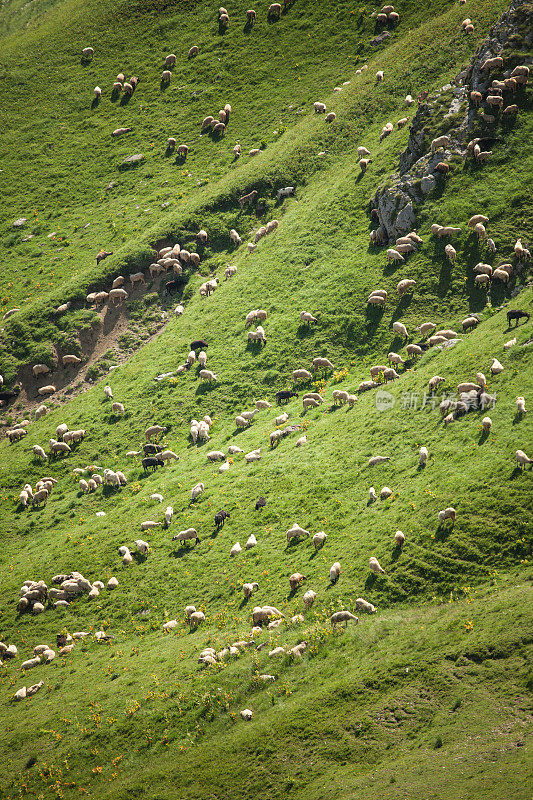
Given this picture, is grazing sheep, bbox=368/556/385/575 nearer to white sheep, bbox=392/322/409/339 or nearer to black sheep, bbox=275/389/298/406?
black sheep, bbox=275/389/298/406

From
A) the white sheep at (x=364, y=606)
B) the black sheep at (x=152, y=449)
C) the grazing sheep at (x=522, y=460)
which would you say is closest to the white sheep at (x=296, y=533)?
the white sheep at (x=364, y=606)

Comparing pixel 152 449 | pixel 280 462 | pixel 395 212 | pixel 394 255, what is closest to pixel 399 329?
pixel 394 255

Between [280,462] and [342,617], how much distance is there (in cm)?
1130

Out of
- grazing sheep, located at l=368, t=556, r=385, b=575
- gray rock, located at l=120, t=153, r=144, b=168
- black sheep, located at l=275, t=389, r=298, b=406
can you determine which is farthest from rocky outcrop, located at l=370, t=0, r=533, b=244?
gray rock, located at l=120, t=153, r=144, b=168

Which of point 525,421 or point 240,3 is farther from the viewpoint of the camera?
point 240,3

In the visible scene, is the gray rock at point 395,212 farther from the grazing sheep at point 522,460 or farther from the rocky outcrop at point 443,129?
the grazing sheep at point 522,460

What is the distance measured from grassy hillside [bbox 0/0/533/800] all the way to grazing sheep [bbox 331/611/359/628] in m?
0.24

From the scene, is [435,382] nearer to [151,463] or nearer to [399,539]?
[399,539]

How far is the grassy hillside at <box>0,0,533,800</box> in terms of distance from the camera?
60.8 feet

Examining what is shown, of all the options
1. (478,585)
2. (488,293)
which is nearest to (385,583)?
(478,585)

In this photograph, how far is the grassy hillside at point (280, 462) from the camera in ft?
60.8

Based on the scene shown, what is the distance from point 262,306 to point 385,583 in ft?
84.4

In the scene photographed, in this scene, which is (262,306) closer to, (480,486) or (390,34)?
(480,486)

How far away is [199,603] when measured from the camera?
86.4 ft
